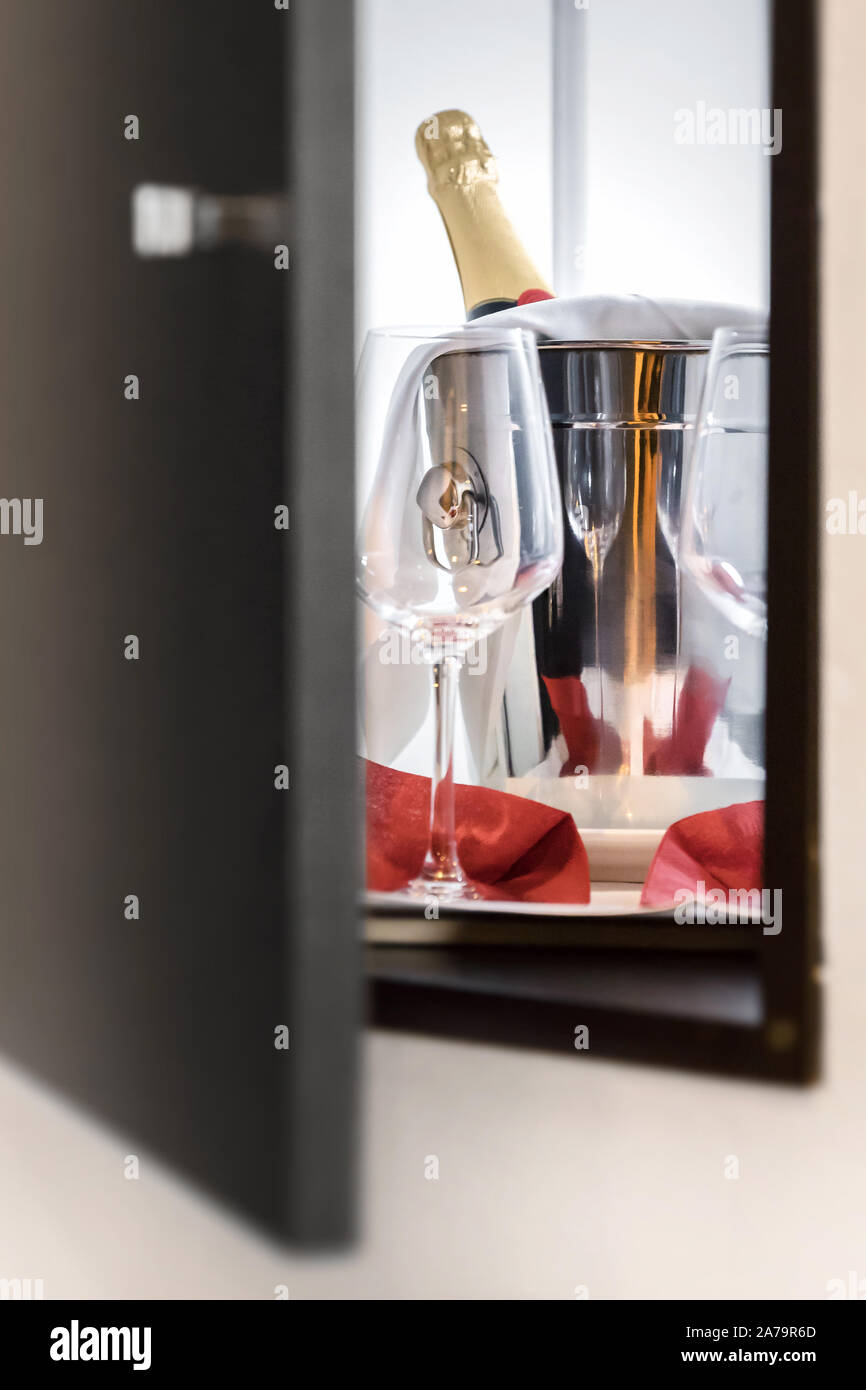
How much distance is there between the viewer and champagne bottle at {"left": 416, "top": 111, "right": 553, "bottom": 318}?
0.48 m

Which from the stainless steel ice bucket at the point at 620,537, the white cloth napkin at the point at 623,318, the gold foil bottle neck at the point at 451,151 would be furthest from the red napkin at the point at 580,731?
the gold foil bottle neck at the point at 451,151

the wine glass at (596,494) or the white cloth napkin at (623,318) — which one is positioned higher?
the white cloth napkin at (623,318)

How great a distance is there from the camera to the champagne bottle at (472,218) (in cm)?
48

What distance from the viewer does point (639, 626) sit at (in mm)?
376

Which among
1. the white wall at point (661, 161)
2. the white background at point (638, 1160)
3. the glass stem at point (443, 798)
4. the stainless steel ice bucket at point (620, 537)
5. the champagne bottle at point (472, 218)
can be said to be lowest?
the white background at point (638, 1160)

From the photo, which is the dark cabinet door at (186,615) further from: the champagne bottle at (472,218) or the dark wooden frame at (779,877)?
the champagne bottle at (472,218)

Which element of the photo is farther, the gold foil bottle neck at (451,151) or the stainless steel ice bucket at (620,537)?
the gold foil bottle neck at (451,151)

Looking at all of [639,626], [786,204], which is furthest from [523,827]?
[786,204]

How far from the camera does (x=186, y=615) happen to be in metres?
0.30

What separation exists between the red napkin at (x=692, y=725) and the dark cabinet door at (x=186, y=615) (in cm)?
13

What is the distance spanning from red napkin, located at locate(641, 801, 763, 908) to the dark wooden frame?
4cm

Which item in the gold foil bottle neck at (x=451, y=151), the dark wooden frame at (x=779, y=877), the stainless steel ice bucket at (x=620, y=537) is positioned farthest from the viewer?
the gold foil bottle neck at (x=451, y=151)

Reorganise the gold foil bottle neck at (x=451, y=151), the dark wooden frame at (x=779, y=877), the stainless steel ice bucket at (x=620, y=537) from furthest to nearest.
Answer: the gold foil bottle neck at (x=451, y=151), the stainless steel ice bucket at (x=620, y=537), the dark wooden frame at (x=779, y=877)
